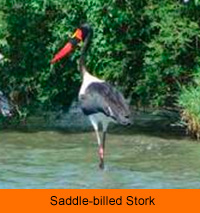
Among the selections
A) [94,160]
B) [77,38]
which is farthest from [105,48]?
[94,160]

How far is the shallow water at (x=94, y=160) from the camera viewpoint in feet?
33.6

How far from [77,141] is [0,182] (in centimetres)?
332

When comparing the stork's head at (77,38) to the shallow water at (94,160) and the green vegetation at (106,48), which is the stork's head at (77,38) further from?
the shallow water at (94,160)

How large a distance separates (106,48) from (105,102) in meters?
2.63

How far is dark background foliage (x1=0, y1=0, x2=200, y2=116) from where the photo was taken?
13523mm

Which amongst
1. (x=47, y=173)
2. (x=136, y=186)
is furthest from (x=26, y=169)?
(x=136, y=186)

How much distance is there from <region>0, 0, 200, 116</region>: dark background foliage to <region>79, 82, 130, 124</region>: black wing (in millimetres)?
1939

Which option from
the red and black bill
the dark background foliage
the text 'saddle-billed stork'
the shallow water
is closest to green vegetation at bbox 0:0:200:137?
the dark background foliage

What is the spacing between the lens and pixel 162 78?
541 inches

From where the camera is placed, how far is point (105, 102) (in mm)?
11367

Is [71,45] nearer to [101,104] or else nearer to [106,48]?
[106,48]

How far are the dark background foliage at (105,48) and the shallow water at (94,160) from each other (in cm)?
76

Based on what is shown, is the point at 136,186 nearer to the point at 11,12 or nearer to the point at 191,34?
the point at 191,34

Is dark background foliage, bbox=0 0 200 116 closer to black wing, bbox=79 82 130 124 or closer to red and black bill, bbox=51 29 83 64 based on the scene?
red and black bill, bbox=51 29 83 64
